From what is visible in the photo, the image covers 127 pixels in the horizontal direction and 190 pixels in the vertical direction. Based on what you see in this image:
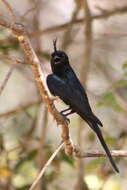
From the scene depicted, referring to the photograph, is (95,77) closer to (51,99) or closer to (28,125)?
(28,125)

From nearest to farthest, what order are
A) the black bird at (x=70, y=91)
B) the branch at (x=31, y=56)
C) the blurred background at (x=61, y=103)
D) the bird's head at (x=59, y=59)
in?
the branch at (x=31, y=56)
the black bird at (x=70, y=91)
the bird's head at (x=59, y=59)
the blurred background at (x=61, y=103)

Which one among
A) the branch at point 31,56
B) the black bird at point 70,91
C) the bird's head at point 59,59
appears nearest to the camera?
the branch at point 31,56

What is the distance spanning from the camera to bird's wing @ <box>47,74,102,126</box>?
262cm

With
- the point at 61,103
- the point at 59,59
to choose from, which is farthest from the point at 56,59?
the point at 61,103

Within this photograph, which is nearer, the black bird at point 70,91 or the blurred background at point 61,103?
the black bird at point 70,91

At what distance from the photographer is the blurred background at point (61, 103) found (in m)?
4.11

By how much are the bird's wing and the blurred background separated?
2.69 feet

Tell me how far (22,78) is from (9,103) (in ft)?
1.03

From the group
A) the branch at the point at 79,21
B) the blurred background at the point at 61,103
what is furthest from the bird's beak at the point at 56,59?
the branch at the point at 79,21

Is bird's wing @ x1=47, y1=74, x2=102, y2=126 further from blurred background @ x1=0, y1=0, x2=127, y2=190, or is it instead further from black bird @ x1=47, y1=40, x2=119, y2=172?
blurred background @ x1=0, y1=0, x2=127, y2=190

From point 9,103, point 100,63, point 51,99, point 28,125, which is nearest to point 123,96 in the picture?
point 100,63

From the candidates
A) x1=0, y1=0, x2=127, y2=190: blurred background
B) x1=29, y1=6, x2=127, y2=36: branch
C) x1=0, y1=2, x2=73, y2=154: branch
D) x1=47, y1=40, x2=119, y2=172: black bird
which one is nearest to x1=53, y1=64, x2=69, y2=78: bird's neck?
x1=47, y1=40, x2=119, y2=172: black bird

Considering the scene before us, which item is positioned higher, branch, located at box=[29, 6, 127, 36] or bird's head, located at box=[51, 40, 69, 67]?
branch, located at box=[29, 6, 127, 36]

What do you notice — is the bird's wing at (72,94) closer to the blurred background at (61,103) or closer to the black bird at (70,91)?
the black bird at (70,91)
